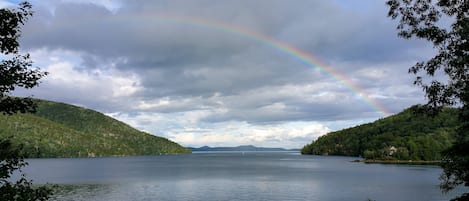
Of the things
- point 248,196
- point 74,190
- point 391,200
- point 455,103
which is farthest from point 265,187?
point 455,103

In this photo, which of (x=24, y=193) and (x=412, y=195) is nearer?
(x=24, y=193)

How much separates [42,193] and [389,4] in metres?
28.7

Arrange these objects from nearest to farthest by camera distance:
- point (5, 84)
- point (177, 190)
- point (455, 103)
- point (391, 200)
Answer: point (5, 84)
point (455, 103)
point (391, 200)
point (177, 190)

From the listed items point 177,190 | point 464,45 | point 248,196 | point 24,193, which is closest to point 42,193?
point 24,193

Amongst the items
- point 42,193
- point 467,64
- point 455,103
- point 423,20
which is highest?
point 423,20

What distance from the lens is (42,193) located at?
91.9ft

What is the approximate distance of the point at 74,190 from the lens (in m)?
138

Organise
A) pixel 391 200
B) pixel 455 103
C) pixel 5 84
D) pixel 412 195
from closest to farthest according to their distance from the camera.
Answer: pixel 5 84, pixel 455 103, pixel 391 200, pixel 412 195

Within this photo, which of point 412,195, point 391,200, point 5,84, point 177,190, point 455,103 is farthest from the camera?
point 177,190

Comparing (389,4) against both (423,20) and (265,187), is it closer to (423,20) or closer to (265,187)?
(423,20)

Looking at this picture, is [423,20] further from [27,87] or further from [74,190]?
[74,190]

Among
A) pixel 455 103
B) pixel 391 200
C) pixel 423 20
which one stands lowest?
pixel 391 200

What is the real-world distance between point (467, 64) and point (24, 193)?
3155 centimetres

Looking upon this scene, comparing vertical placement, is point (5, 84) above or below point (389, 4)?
below
